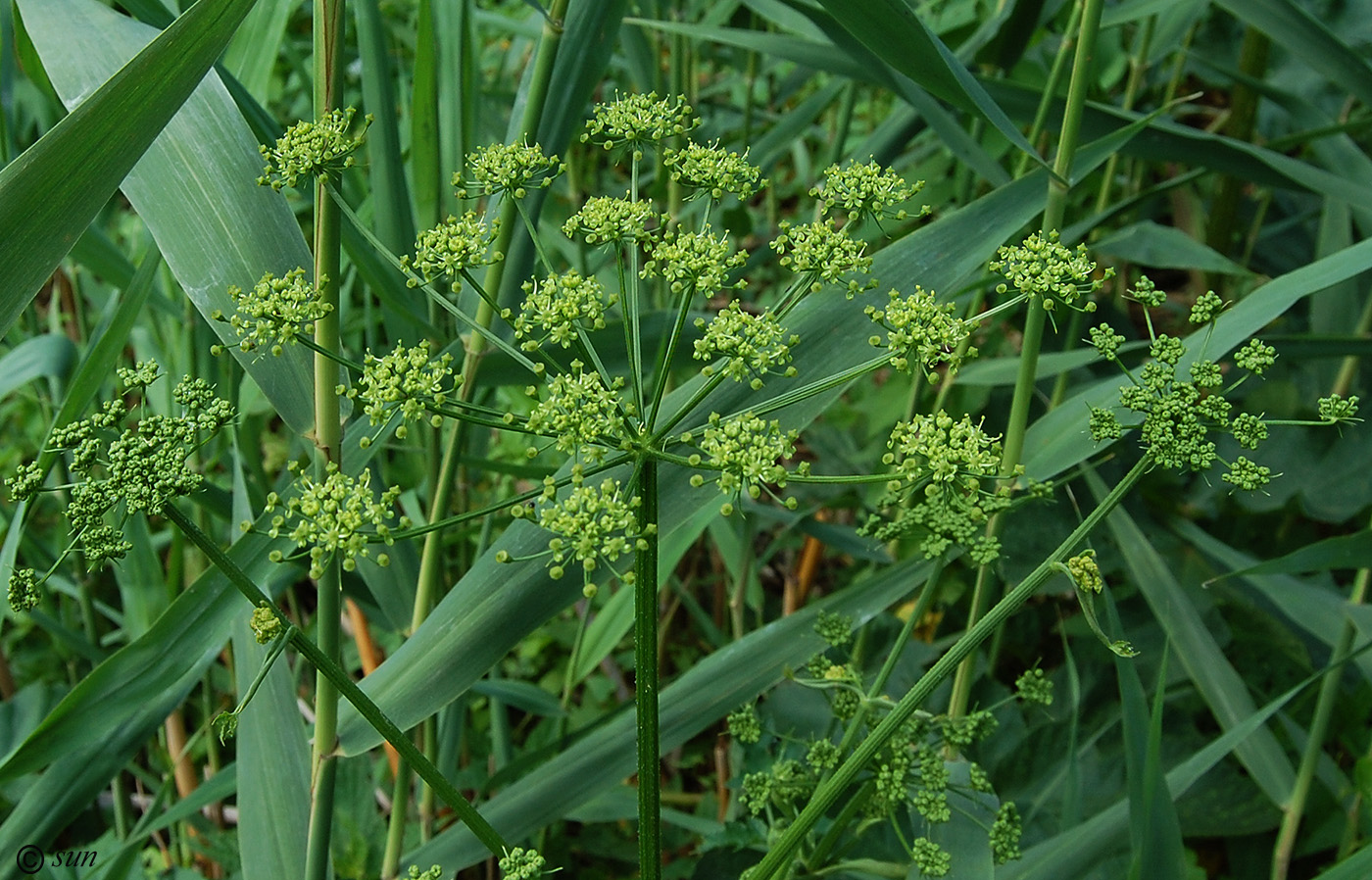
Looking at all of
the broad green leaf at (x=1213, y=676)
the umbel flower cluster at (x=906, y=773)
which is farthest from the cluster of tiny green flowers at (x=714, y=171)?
the broad green leaf at (x=1213, y=676)

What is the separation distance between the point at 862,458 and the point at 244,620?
1472 millimetres

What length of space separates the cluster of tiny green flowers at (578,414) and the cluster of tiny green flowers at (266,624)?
0.30m

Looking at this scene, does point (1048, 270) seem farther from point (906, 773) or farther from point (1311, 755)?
point (1311, 755)

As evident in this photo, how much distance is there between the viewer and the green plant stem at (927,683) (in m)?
0.99

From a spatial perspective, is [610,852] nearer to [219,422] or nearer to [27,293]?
[219,422]

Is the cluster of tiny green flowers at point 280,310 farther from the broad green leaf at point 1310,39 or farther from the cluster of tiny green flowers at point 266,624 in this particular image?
the broad green leaf at point 1310,39

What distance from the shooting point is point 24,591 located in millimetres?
944

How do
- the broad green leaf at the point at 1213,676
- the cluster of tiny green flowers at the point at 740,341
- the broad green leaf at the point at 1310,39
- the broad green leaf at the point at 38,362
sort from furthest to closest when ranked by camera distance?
the broad green leaf at the point at 1213,676
the broad green leaf at the point at 38,362
the broad green leaf at the point at 1310,39
the cluster of tiny green flowers at the point at 740,341

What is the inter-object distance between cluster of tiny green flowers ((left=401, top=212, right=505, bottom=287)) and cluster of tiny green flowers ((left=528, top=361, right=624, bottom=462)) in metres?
0.19

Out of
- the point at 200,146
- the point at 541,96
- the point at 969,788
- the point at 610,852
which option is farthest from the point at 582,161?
the point at 969,788

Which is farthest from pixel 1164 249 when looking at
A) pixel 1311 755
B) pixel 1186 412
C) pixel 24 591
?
pixel 24 591

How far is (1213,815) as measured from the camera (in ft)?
7.13

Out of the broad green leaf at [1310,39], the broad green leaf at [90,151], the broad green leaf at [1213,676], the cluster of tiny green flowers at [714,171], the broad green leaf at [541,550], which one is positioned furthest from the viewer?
the broad green leaf at [1213,676]

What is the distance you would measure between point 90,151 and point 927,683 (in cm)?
85
